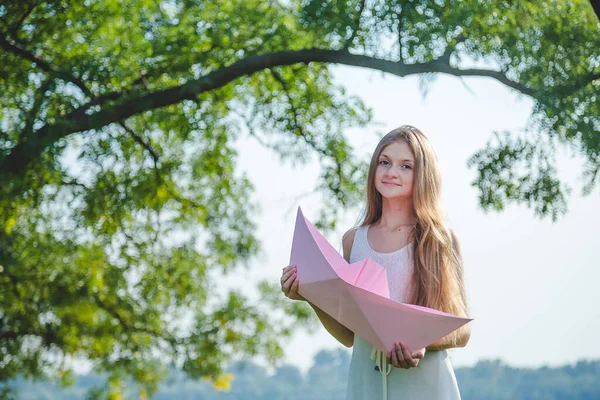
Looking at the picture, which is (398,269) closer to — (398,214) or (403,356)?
(398,214)

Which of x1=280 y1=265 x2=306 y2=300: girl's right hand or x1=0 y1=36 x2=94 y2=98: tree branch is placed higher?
x1=0 y1=36 x2=94 y2=98: tree branch

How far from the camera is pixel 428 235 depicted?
2.58 meters

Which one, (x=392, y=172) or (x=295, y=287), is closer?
(x=295, y=287)

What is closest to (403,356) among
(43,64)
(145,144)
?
(43,64)

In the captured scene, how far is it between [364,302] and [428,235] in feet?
1.28

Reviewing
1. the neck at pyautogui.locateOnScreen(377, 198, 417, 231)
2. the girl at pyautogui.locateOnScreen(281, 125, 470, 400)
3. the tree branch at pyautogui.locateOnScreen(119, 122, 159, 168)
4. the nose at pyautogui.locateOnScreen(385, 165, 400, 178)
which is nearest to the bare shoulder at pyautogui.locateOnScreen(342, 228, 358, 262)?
the girl at pyautogui.locateOnScreen(281, 125, 470, 400)

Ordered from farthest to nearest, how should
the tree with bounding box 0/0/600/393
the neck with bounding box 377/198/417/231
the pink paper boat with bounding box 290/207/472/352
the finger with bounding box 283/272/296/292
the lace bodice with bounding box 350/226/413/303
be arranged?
the tree with bounding box 0/0/600/393, the neck with bounding box 377/198/417/231, the lace bodice with bounding box 350/226/413/303, the finger with bounding box 283/272/296/292, the pink paper boat with bounding box 290/207/472/352

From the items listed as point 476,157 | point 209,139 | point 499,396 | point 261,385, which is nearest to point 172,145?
point 209,139

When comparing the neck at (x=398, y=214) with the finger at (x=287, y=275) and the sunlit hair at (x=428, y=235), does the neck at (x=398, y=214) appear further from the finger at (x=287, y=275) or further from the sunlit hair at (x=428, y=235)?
the finger at (x=287, y=275)

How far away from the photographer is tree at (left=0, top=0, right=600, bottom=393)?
4.75 meters

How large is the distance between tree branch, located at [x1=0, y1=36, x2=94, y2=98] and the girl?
11.5 ft

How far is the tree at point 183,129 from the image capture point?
15.6 ft

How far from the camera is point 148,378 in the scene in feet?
32.2

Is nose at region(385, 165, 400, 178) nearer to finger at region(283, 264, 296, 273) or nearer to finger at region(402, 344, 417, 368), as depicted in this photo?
finger at region(283, 264, 296, 273)
